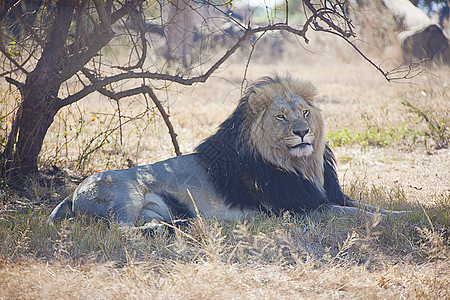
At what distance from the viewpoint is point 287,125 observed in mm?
4578

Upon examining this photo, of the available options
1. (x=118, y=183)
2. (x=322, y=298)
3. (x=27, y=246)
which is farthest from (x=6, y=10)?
(x=322, y=298)

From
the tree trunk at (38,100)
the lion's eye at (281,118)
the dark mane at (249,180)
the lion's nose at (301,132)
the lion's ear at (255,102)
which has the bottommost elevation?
the dark mane at (249,180)

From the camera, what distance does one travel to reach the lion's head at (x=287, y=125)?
14.9 ft

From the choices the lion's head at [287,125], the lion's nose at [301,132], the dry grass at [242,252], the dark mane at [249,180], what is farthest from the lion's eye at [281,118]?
the dry grass at [242,252]

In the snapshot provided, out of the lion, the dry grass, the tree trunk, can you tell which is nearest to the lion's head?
the lion

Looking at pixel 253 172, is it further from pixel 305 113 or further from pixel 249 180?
pixel 305 113

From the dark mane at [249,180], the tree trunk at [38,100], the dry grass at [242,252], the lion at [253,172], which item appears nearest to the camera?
the dry grass at [242,252]

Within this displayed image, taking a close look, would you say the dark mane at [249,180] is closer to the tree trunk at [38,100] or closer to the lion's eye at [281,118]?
the lion's eye at [281,118]

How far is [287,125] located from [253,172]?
1.93 feet

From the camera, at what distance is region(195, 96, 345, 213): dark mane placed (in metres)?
4.69

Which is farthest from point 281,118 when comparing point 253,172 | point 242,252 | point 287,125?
point 242,252

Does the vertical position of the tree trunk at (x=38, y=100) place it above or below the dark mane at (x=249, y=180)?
above

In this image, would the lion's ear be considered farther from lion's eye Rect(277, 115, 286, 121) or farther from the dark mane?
lion's eye Rect(277, 115, 286, 121)

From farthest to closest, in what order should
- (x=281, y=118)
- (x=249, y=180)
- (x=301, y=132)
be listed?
1. (x=249, y=180)
2. (x=281, y=118)
3. (x=301, y=132)
